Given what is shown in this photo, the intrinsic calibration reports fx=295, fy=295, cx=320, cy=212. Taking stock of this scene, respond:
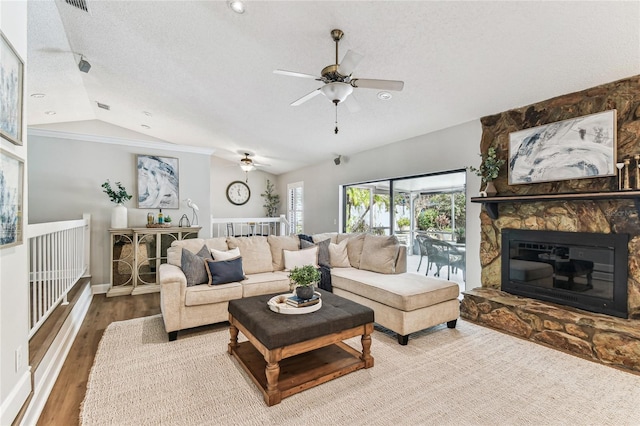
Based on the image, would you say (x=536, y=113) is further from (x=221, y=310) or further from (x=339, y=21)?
(x=221, y=310)

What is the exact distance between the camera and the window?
26.9 feet

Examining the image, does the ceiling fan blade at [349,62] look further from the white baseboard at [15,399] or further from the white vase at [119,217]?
the white vase at [119,217]

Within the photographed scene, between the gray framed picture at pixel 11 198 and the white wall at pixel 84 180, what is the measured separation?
13.0ft

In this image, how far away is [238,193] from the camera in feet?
29.3

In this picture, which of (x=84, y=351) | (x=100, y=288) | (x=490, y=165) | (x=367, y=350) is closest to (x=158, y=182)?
(x=100, y=288)

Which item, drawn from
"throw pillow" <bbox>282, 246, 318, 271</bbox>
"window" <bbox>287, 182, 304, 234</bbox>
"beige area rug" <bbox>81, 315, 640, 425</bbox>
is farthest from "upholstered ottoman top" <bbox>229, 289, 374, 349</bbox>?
"window" <bbox>287, 182, 304, 234</bbox>

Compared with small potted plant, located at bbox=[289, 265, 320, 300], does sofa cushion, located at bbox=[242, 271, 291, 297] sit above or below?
below

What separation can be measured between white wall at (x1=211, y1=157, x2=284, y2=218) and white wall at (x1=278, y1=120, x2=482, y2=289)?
1857 mm

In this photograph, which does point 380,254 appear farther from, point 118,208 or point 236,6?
point 118,208

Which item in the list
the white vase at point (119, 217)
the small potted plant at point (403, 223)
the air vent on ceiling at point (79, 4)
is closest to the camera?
the air vent on ceiling at point (79, 4)

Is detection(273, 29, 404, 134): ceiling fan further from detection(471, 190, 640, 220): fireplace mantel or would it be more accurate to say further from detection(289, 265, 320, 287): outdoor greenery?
detection(471, 190, 640, 220): fireplace mantel

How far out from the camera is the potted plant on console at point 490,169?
3.79 metres

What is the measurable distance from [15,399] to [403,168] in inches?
199

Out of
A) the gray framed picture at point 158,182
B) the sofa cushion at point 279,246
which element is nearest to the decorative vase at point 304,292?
the sofa cushion at point 279,246
